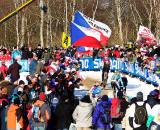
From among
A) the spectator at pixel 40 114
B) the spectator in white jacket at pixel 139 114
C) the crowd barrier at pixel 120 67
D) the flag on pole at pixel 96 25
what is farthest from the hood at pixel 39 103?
the crowd barrier at pixel 120 67

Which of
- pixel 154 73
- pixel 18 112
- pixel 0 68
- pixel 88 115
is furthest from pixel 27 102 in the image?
pixel 154 73

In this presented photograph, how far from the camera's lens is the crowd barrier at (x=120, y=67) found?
102ft

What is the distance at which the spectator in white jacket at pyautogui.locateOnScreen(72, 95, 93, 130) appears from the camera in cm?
1351

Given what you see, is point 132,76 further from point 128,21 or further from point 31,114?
point 128,21

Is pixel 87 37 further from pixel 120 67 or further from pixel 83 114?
pixel 120 67

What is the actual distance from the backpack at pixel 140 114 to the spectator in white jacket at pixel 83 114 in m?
1.84

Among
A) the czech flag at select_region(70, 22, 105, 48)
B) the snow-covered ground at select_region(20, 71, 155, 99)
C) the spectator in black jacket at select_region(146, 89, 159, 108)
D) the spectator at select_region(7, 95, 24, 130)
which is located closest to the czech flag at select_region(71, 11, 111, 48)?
the czech flag at select_region(70, 22, 105, 48)

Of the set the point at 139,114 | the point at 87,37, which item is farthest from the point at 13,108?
the point at 87,37

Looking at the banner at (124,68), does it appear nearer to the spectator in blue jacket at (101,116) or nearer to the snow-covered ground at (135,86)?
the snow-covered ground at (135,86)

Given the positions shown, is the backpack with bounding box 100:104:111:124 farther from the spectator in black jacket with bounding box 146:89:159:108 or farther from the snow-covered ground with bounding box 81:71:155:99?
the snow-covered ground with bounding box 81:71:155:99

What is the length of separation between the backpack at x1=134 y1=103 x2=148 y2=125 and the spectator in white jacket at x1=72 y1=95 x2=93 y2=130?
1.84 metres

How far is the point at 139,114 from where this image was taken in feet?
39.2

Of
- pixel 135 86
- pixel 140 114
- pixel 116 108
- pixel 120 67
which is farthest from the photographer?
pixel 120 67

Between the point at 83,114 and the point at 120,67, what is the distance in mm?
23941
